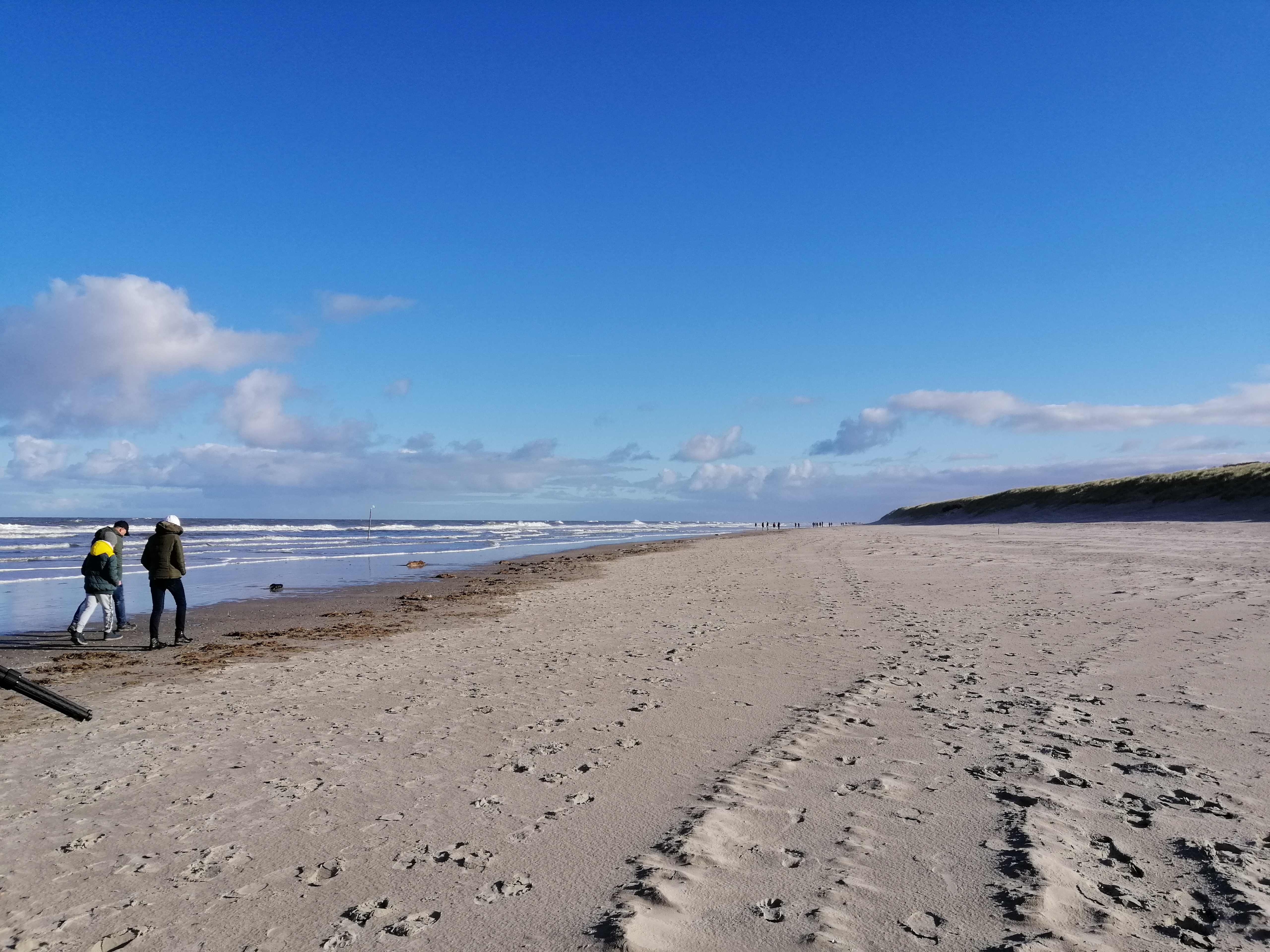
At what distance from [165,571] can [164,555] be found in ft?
0.85

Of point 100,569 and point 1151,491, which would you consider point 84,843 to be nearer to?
point 100,569

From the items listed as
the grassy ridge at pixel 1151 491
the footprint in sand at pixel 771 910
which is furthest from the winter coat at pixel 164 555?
the grassy ridge at pixel 1151 491

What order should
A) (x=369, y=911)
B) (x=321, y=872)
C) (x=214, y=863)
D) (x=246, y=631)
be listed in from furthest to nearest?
(x=246, y=631)
(x=214, y=863)
(x=321, y=872)
(x=369, y=911)

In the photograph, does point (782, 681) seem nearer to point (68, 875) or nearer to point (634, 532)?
point (68, 875)

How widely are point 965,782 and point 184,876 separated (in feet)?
16.1

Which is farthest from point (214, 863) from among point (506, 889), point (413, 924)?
point (506, 889)

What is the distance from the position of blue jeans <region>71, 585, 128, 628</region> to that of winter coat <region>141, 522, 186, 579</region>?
1177 mm

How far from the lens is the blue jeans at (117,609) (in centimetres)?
1261

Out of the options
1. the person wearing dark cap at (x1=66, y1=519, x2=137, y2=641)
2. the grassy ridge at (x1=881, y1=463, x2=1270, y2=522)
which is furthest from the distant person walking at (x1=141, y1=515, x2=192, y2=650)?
the grassy ridge at (x1=881, y1=463, x2=1270, y2=522)

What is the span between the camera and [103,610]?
13.5 metres

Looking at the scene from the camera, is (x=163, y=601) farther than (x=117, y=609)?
No

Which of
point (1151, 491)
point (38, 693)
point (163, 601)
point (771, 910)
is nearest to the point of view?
point (771, 910)

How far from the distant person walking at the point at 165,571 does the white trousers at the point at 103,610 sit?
96cm

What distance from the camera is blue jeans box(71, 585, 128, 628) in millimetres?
12609
